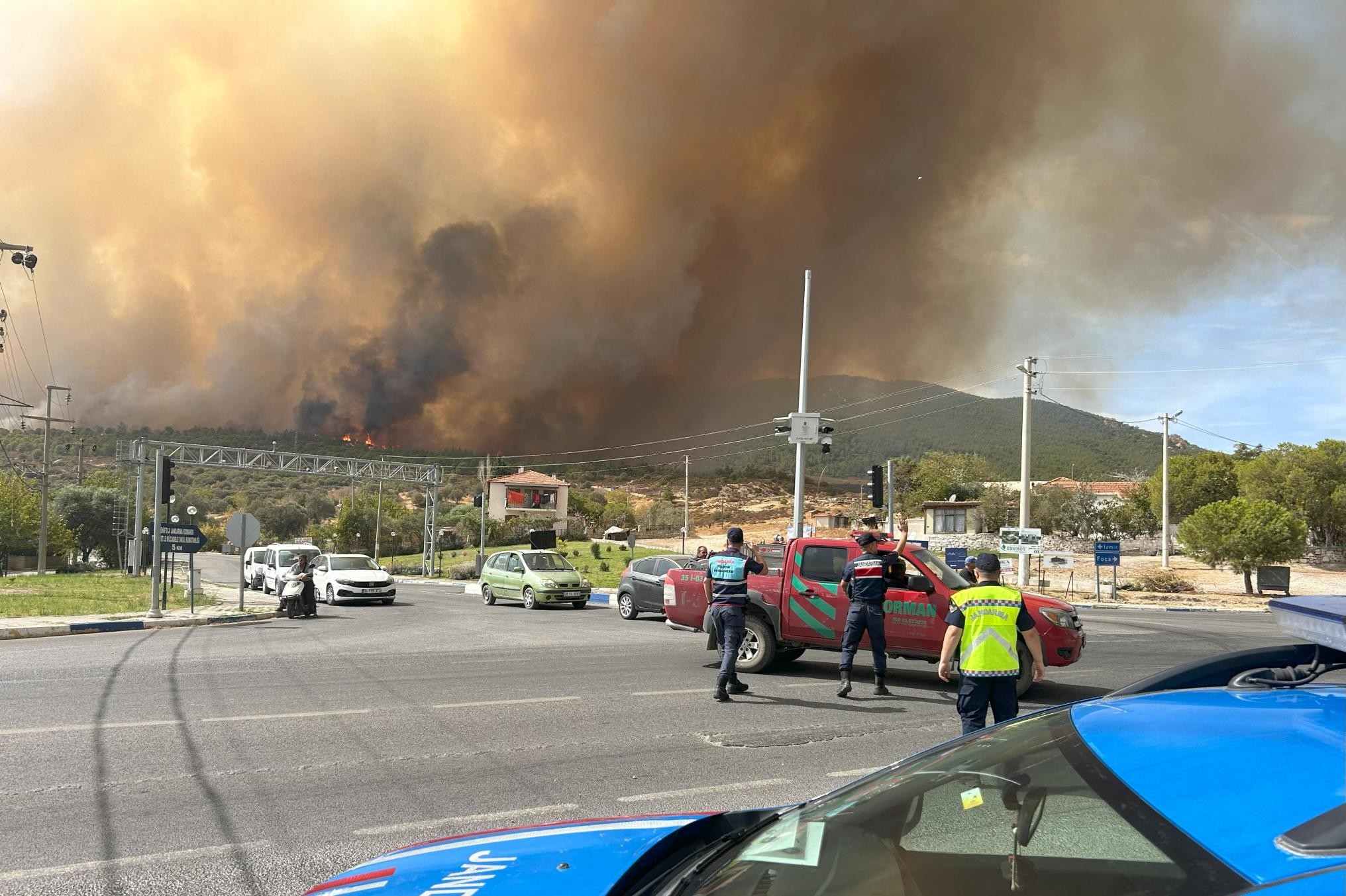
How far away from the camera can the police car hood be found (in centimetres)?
216

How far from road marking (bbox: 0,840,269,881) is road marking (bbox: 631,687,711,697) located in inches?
205

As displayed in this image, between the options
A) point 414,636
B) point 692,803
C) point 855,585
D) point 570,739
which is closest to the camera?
point 692,803

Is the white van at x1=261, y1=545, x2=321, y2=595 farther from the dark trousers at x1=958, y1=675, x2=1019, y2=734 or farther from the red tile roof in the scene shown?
the red tile roof

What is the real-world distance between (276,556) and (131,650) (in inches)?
683

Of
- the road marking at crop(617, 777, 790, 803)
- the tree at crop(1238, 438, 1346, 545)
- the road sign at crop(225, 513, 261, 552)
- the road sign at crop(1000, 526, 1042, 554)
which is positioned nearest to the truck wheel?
the road marking at crop(617, 777, 790, 803)

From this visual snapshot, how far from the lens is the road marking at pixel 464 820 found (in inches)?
197

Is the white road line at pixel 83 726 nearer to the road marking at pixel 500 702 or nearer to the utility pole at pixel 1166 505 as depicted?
the road marking at pixel 500 702

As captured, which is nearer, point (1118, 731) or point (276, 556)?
point (1118, 731)

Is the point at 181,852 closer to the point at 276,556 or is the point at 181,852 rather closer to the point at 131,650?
the point at 131,650

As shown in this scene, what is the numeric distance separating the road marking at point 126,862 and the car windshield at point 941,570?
760cm

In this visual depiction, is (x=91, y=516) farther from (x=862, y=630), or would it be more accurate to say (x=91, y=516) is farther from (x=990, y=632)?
(x=990, y=632)

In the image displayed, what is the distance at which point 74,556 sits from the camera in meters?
83.5

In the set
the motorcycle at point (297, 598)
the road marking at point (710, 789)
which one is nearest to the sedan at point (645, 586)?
the motorcycle at point (297, 598)

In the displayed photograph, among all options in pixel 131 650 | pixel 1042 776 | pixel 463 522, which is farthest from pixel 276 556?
pixel 463 522
